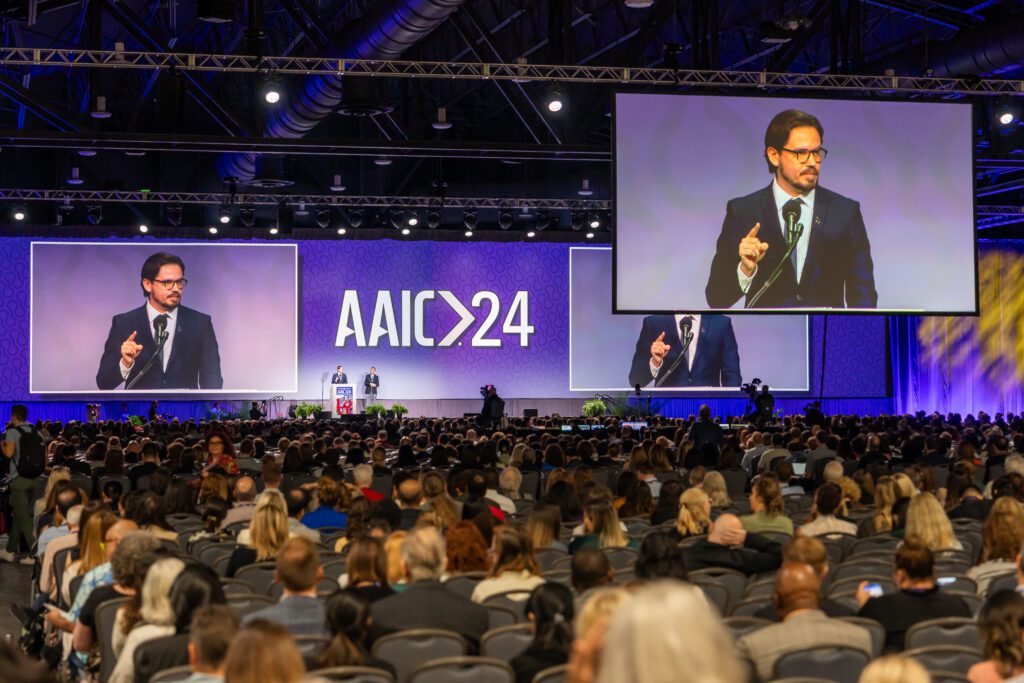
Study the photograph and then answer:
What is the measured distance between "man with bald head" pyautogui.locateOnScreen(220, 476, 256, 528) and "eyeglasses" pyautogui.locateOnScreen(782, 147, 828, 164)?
36.0 feet

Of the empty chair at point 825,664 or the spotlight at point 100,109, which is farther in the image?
the spotlight at point 100,109

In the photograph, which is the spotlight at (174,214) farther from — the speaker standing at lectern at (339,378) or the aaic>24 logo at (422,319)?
the speaker standing at lectern at (339,378)

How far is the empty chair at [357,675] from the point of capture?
4645mm

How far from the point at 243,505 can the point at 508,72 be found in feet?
33.3

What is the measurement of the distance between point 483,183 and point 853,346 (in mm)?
11495

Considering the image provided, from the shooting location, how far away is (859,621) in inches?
221

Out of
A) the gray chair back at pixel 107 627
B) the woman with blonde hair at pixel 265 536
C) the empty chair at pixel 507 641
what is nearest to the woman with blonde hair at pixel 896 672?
the empty chair at pixel 507 641

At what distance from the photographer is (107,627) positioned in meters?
6.21

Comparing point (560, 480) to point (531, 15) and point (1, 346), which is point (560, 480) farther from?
point (1, 346)

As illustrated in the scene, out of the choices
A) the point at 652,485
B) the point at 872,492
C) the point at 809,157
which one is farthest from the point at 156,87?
the point at 872,492

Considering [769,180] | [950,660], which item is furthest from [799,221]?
[950,660]

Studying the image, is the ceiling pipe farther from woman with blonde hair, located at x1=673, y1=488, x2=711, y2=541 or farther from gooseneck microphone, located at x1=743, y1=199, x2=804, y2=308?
woman with blonde hair, located at x1=673, y1=488, x2=711, y2=541

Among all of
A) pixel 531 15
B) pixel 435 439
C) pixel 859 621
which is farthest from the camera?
pixel 531 15

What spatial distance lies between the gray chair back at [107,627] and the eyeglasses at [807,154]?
14281 millimetres
